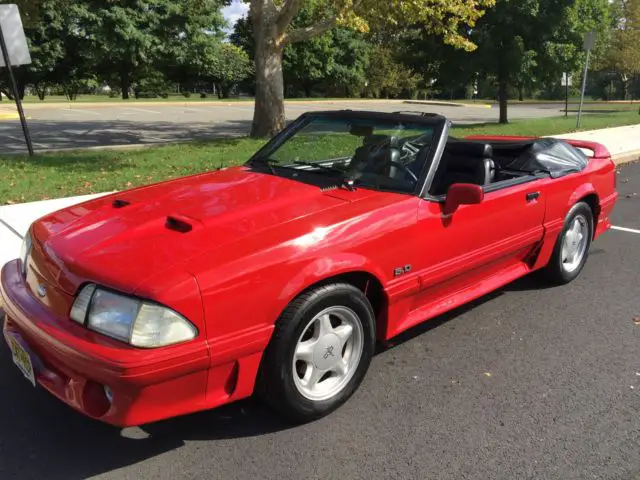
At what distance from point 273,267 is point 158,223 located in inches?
28.1

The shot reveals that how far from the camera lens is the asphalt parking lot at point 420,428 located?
245 cm

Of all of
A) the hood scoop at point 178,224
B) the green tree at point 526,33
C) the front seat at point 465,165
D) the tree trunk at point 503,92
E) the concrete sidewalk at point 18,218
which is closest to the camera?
the hood scoop at point 178,224

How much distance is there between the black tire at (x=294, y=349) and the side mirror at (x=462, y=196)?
0.82 metres

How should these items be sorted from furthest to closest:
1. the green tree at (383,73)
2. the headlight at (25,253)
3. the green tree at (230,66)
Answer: the green tree at (383,73)
the green tree at (230,66)
the headlight at (25,253)

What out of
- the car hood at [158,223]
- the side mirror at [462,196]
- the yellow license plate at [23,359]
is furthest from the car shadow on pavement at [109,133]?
the side mirror at [462,196]

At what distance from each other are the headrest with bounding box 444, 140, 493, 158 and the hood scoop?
6.58 feet

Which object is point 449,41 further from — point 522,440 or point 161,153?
point 522,440

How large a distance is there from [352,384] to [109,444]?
1.22 m

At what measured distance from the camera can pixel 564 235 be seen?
14.3ft

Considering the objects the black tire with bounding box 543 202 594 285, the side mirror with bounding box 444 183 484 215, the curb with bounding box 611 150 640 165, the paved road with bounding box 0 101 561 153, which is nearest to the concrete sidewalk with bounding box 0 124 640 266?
the side mirror with bounding box 444 183 484 215

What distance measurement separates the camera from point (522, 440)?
2645 mm

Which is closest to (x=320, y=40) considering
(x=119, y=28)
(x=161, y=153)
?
(x=119, y=28)

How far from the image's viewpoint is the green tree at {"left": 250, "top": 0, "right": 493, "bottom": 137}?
12156mm

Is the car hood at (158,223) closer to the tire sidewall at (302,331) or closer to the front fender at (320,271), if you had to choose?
the front fender at (320,271)
